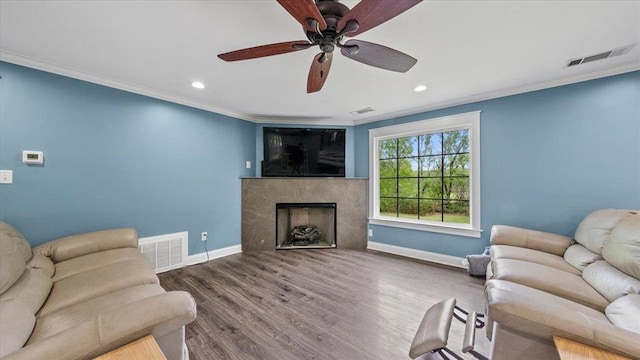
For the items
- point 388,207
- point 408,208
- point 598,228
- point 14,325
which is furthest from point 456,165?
point 14,325

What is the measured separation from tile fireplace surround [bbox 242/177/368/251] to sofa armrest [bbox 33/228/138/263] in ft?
5.60

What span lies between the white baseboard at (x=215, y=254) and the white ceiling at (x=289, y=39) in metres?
2.29

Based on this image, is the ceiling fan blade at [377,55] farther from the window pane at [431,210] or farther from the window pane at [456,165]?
the window pane at [431,210]

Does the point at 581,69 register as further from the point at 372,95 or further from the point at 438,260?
the point at 438,260

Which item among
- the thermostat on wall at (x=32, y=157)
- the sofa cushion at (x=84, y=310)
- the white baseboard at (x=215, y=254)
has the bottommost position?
the white baseboard at (x=215, y=254)

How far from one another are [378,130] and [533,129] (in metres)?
2.04

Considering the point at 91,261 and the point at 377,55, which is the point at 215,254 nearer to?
the point at 91,261

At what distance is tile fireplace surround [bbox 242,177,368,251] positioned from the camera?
12.9 ft

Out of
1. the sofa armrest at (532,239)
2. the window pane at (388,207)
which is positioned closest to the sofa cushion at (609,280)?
the sofa armrest at (532,239)

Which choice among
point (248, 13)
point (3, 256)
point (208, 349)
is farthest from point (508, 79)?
point (3, 256)

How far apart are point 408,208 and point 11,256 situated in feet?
14.0

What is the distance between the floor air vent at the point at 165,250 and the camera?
9.40 feet

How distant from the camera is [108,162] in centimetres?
261

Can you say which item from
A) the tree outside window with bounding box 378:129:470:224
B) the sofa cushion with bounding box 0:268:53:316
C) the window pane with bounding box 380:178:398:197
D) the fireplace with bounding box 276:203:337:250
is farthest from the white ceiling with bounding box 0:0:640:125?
the fireplace with bounding box 276:203:337:250
